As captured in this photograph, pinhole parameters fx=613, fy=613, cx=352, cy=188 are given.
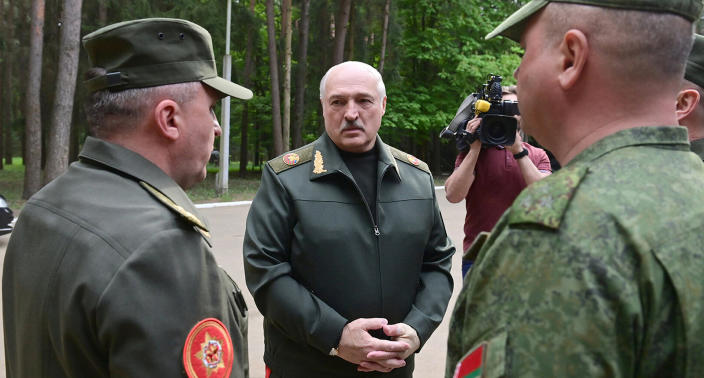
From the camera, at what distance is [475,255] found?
4.15 feet

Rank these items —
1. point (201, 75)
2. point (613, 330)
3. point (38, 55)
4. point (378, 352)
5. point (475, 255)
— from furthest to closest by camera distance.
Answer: point (38, 55), point (378, 352), point (201, 75), point (475, 255), point (613, 330)

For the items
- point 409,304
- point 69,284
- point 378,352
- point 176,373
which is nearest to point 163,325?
point 176,373

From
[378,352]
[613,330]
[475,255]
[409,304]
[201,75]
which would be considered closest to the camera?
[613,330]

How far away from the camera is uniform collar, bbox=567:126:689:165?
1.11 metres

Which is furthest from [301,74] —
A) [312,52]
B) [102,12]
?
[102,12]

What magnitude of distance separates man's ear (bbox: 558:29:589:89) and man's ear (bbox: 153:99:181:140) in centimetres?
105

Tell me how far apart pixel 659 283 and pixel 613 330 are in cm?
10

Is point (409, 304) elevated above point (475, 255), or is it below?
below

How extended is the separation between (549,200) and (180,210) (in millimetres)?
927

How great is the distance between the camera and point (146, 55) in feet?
5.65

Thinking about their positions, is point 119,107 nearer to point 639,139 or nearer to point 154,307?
point 154,307

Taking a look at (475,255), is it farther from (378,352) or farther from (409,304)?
(409,304)

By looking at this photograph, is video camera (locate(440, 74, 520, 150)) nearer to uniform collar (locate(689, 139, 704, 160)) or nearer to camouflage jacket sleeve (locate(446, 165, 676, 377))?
uniform collar (locate(689, 139, 704, 160))

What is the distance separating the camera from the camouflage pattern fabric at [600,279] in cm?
96
